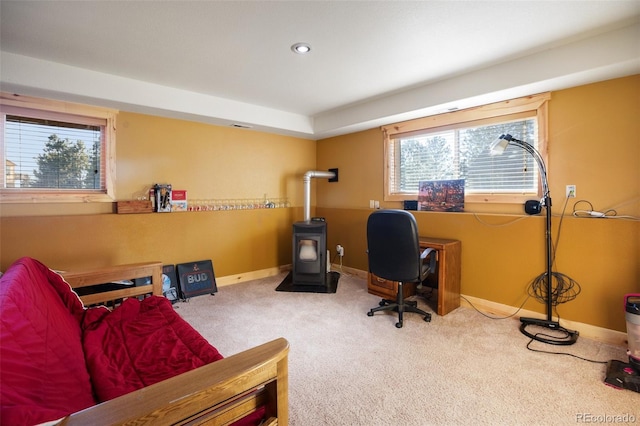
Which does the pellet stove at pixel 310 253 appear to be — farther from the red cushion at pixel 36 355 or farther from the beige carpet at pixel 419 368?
the red cushion at pixel 36 355

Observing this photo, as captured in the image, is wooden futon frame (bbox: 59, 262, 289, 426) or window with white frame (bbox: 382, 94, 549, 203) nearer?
wooden futon frame (bbox: 59, 262, 289, 426)

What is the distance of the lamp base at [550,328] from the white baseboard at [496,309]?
88 mm

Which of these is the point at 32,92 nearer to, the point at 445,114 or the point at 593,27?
the point at 445,114

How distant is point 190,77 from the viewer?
3.08 m

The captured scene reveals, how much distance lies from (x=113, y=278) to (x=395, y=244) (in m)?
2.36

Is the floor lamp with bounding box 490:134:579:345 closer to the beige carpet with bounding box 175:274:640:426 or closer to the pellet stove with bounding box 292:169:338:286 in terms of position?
the beige carpet with bounding box 175:274:640:426

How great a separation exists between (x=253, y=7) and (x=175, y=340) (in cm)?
Answer: 211

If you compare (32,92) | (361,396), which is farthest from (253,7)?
(361,396)

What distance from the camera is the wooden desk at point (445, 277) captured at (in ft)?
10.0

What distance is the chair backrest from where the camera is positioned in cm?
272

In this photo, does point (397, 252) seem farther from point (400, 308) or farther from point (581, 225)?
point (581, 225)

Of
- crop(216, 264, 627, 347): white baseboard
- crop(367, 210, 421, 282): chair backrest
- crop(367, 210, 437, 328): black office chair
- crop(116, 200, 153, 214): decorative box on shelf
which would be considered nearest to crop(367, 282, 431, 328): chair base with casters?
crop(367, 210, 437, 328): black office chair

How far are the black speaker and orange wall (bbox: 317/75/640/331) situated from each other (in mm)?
77

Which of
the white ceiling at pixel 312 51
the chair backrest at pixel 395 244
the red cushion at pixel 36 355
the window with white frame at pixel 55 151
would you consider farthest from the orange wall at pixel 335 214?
Answer: the red cushion at pixel 36 355
